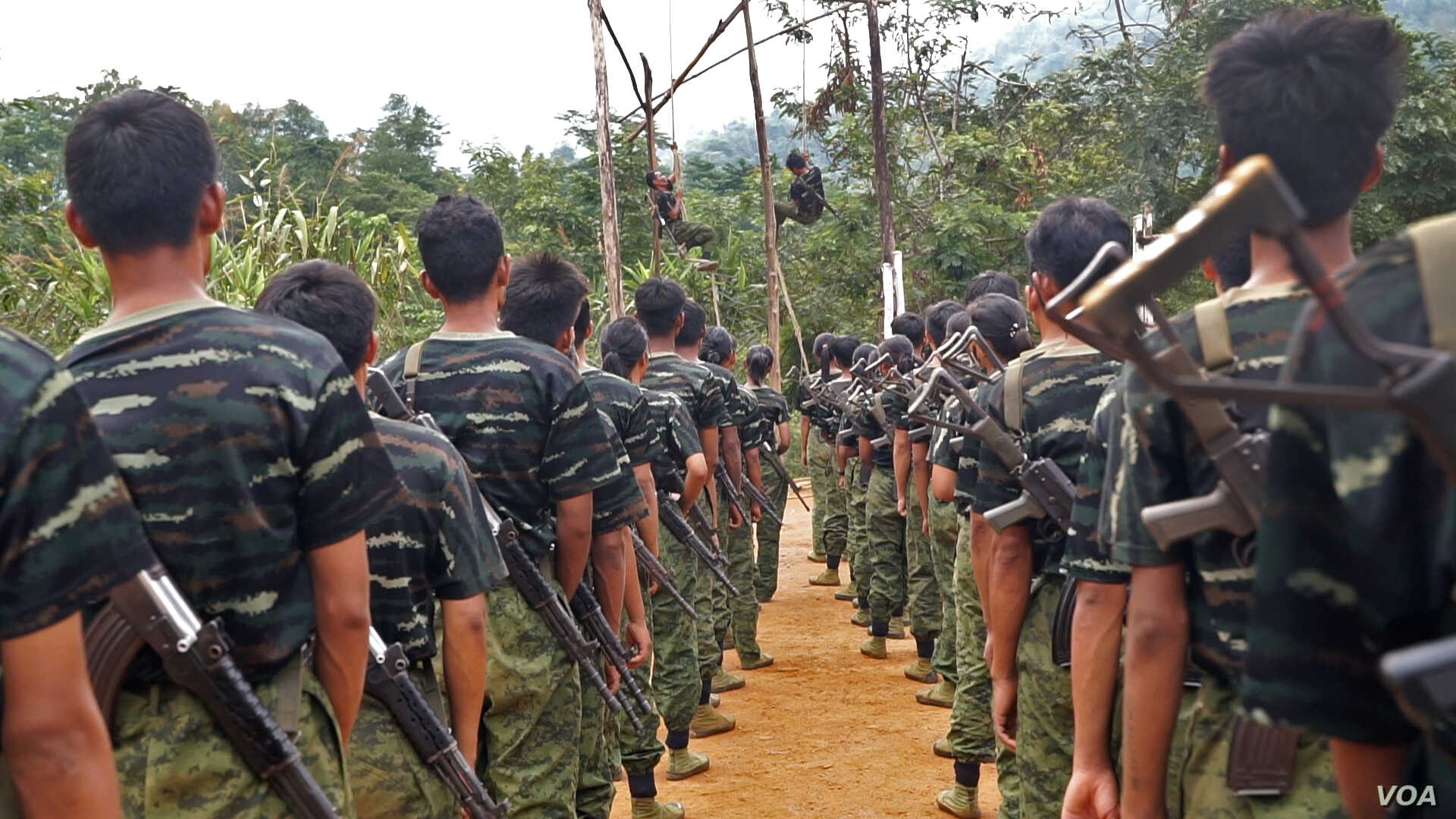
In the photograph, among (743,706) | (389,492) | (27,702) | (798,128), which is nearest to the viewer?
(27,702)

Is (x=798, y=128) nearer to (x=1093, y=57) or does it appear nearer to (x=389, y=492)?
(x=1093, y=57)

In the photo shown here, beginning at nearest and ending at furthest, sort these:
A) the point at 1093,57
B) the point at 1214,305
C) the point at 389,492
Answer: the point at 1214,305 < the point at 389,492 < the point at 1093,57

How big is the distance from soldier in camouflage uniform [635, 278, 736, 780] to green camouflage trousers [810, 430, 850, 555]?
5.08m

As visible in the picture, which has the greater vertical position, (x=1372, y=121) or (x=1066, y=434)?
(x=1372, y=121)

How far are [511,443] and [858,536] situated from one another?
757cm

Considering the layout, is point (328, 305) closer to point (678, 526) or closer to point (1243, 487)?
point (1243, 487)

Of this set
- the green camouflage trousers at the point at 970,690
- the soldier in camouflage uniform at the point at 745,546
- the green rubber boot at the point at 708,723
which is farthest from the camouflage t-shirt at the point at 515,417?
the soldier in camouflage uniform at the point at 745,546

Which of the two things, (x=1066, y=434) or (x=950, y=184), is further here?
(x=950, y=184)

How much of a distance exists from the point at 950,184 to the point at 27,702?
20.7m

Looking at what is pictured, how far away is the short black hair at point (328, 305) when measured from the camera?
3195mm

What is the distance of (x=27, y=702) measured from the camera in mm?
1780

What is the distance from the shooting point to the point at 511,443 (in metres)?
4.10

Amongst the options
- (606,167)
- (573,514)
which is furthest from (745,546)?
(573,514)

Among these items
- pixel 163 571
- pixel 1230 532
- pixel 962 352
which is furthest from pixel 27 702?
pixel 962 352
